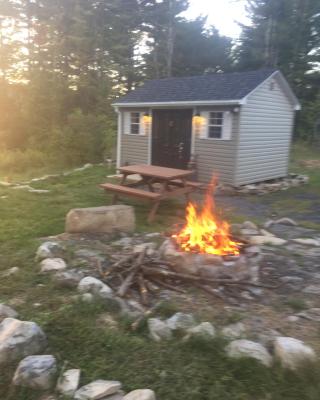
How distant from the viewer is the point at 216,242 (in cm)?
477

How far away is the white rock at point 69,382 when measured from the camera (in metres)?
2.65

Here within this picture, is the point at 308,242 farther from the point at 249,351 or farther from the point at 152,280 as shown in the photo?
the point at 249,351

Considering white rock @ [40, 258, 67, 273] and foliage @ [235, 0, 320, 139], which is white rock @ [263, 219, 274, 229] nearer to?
white rock @ [40, 258, 67, 273]

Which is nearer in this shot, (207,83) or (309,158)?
(207,83)

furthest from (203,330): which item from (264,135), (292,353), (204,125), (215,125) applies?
(264,135)

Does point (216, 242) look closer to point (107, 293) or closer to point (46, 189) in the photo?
point (107, 293)

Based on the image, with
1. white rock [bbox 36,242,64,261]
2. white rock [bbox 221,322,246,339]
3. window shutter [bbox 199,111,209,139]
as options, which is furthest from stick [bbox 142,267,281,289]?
window shutter [bbox 199,111,209,139]

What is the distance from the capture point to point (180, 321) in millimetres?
3402


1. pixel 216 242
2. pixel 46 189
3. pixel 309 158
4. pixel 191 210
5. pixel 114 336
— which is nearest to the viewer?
pixel 114 336

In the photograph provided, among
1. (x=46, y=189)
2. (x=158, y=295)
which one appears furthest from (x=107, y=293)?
(x=46, y=189)

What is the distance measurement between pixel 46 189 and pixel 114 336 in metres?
7.88

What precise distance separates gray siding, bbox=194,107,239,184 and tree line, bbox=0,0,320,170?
6759 mm

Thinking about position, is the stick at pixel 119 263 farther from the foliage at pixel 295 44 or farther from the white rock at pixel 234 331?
the foliage at pixel 295 44

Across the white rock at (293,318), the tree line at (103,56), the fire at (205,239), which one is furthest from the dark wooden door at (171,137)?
the white rock at (293,318)
